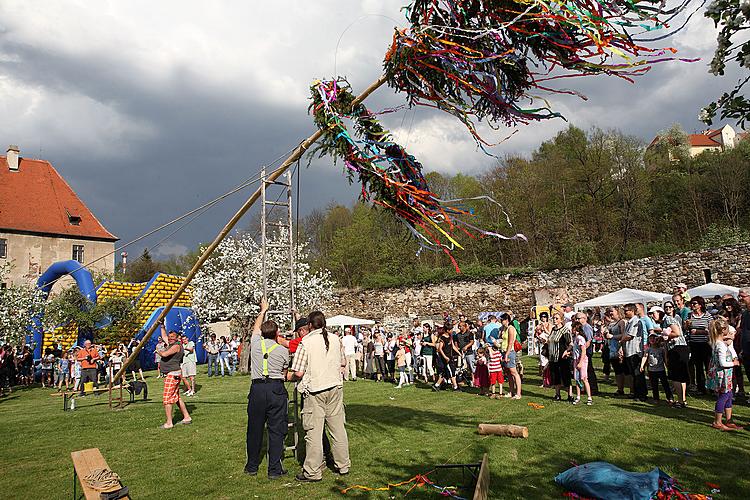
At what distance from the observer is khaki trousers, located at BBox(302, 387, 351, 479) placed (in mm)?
5855

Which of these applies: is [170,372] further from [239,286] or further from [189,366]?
[239,286]

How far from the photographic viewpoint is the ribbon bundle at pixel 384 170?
19.3 feet

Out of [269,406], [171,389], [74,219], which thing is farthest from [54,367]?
[74,219]

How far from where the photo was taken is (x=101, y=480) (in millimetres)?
4668

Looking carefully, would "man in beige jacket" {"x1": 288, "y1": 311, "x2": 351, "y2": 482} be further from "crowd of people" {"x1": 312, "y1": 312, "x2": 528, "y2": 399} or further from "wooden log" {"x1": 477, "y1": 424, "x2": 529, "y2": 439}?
"crowd of people" {"x1": 312, "y1": 312, "x2": 528, "y2": 399}

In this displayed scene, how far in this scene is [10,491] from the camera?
607 centimetres

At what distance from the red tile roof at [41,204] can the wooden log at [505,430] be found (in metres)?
44.4

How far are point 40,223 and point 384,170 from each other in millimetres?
44967

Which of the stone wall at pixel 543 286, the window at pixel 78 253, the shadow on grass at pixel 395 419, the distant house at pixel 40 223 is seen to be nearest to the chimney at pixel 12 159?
the distant house at pixel 40 223

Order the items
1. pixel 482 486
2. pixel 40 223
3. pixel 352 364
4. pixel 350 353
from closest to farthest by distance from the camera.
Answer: pixel 482 486, pixel 350 353, pixel 352 364, pixel 40 223

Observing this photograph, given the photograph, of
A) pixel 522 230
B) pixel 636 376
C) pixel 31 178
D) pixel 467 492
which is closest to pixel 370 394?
pixel 636 376

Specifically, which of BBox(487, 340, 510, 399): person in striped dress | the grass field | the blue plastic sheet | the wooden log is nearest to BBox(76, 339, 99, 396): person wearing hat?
the grass field

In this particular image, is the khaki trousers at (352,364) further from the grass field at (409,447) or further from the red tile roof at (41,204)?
the red tile roof at (41,204)

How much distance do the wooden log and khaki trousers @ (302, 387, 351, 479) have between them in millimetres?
2284
